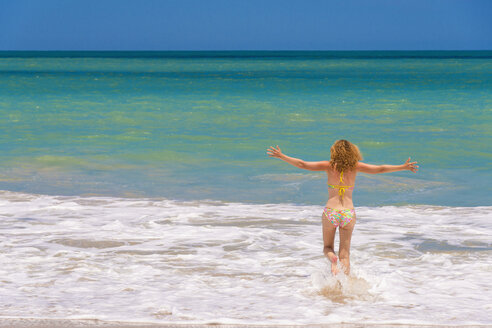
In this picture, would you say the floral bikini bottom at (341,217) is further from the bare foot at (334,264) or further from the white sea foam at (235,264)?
the white sea foam at (235,264)

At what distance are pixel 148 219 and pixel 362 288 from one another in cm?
395

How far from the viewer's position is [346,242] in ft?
19.9

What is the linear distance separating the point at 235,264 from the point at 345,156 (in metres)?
1.86

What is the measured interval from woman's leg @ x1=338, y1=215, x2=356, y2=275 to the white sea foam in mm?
128

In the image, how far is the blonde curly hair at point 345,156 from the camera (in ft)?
19.2

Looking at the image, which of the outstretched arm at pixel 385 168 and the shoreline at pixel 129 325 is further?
the outstretched arm at pixel 385 168

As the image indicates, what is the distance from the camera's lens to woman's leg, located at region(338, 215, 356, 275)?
599cm

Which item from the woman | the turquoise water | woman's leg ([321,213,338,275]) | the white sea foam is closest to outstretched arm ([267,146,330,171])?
the woman

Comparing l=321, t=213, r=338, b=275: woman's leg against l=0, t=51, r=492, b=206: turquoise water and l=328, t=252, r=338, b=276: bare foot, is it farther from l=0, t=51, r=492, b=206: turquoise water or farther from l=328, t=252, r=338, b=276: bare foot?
l=0, t=51, r=492, b=206: turquoise water

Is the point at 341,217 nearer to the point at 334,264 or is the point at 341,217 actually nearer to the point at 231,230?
the point at 334,264

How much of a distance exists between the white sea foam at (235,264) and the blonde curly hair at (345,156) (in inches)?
39.4

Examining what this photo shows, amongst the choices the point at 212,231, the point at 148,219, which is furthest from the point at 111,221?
the point at 212,231

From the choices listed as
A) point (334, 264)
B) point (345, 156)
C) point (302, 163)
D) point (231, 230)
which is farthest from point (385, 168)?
point (231, 230)

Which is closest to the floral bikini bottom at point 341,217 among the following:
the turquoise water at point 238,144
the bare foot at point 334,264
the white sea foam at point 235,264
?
the bare foot at point 334,264
